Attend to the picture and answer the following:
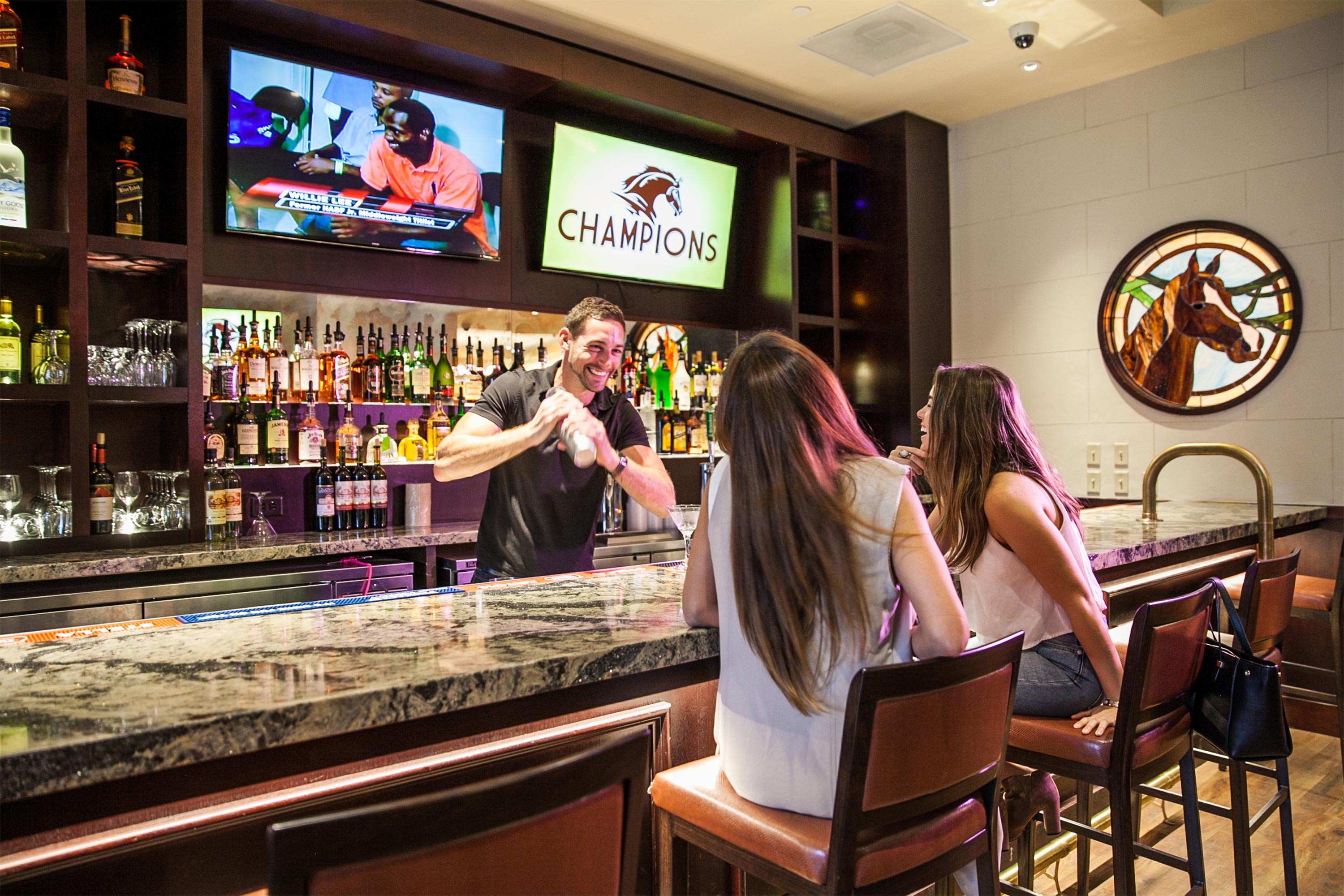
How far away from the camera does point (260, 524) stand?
3.63m

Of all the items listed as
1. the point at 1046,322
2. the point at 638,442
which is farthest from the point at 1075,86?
the point at 638,442

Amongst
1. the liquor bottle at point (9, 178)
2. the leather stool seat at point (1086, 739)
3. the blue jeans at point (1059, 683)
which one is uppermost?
the liquor bottle at point (9, 178)

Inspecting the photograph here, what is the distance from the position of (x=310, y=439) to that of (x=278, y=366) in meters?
0.32

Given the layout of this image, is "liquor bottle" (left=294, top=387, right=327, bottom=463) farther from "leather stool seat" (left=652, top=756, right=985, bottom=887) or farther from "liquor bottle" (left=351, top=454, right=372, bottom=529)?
"leather stool seat" (left=652, top=756, right=985, bottom=887)

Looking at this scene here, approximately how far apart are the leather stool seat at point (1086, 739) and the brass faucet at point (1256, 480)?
5.40ft

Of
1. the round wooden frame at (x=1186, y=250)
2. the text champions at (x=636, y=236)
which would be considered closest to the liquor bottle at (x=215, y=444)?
the text champions at (x=636, y=236)

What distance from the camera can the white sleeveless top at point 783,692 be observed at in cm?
126

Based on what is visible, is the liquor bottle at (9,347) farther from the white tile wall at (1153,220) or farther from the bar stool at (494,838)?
the white tile wall at (1153,220)

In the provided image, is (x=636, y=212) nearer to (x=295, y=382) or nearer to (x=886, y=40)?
(x=886, y=40)

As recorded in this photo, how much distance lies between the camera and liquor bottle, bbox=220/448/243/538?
3.45m

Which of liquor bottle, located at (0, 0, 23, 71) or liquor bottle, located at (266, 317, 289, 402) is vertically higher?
liquor bottle, located at (0, 0, 23, 71)

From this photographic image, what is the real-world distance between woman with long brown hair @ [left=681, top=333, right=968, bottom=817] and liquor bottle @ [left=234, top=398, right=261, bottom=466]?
9.32ft

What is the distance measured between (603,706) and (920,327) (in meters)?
4.22

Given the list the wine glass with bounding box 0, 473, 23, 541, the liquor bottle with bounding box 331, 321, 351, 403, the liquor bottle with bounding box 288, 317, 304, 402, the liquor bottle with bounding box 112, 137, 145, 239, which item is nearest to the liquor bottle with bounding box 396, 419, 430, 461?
the liquor bottle with bounding box 331, 321, 351, 403
